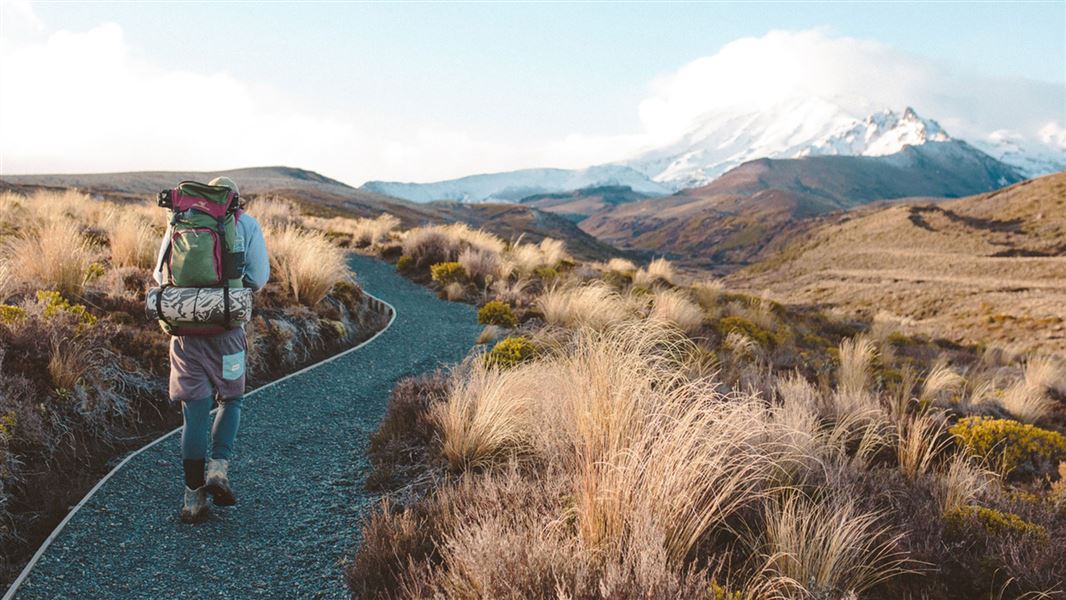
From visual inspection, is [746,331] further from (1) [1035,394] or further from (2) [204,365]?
(2) [204,365]

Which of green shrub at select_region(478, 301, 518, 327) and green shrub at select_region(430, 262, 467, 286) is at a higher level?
green shrub at select_region(430, 262, 467, 286)

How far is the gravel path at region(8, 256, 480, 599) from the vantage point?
3121mm

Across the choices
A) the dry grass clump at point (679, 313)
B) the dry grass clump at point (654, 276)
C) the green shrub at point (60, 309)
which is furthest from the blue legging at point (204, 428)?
the dry grass clump at point (654, 276)

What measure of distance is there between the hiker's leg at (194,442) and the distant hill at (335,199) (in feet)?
146

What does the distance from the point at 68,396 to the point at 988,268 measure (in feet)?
177

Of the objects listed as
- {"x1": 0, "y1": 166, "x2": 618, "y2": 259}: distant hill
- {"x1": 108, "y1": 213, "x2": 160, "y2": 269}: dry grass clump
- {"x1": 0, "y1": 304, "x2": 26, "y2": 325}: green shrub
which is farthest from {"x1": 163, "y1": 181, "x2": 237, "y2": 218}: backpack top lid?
{"x1": 0, "y1": 166, "x2": 618, "y2": 259}: distant hill

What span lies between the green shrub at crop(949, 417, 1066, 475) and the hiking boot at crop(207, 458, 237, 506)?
264 inches

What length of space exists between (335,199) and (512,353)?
230ft

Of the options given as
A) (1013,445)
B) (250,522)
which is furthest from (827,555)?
(1013,445)

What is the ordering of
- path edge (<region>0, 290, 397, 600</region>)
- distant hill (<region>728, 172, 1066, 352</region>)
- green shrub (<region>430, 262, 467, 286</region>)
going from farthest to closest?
1. distant hill (<region>728, 172, 1066, 352</region>)
2. green shrub (<region>430, 262, 467, 286</region>)
3. path edge (<region>0, 290, 397, 600</region>)

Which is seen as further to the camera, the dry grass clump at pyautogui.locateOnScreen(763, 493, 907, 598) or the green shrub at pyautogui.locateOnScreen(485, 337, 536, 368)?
the green shrub at pyautogui.locateOnScreen(485, 337, 536, 368)

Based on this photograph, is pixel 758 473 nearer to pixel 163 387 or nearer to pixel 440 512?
pixel 440 512

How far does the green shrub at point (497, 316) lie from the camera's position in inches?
392

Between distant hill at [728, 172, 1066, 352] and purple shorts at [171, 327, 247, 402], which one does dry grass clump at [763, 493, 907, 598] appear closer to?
purple shorts at [171, 327, 247, 402]
